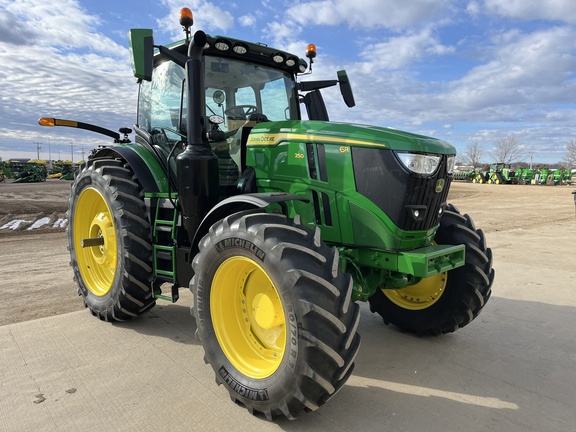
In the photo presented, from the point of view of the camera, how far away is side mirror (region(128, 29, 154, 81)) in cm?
302

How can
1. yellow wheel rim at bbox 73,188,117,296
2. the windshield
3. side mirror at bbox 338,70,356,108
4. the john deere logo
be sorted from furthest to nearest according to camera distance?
side mirror at bbox 338,70,356,108, yellow wheel rim at bbox 73,188,117,296, the windshield, the john deere logo

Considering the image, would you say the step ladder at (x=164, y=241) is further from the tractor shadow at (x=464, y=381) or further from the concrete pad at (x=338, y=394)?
the tractor shadow at (x=464, y=381)

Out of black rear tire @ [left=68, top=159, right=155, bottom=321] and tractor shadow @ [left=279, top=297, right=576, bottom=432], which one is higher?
→ black rear tire @ [left=68, top=159, right=155, bottom=321]

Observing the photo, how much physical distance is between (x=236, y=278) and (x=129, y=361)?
1187 millimetres

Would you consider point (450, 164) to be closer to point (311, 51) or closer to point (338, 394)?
point (338, 394)

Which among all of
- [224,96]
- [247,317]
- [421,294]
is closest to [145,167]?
[224,96]

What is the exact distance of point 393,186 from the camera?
9.27ft

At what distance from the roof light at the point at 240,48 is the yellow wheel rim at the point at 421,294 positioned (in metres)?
2.62

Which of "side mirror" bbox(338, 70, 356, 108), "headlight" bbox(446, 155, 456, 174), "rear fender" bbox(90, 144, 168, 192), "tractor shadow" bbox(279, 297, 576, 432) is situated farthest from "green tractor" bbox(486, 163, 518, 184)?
"rear fender" bbox(90, 144, 168, 192)

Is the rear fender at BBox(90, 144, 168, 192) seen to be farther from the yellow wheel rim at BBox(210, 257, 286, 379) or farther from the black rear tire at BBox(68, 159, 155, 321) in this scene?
the yellow wheel rim at BBox(210, 257, 286, 379)

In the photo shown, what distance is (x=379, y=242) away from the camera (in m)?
2.92

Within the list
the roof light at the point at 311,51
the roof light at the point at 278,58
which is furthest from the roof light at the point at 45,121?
the roof light at the point at 311,51

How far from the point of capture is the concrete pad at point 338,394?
2.52m

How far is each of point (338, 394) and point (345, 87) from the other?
303cm
